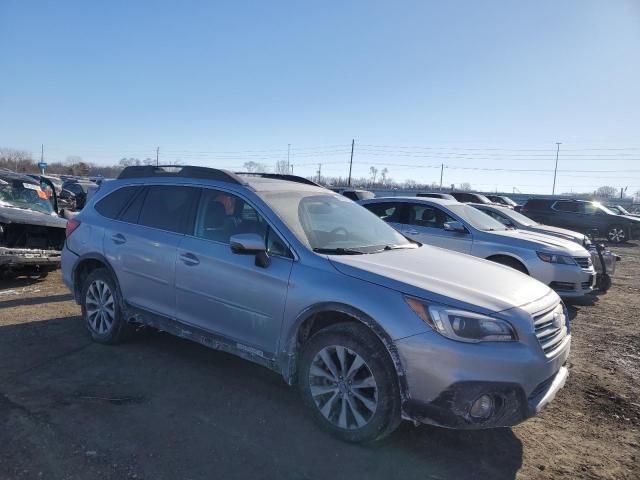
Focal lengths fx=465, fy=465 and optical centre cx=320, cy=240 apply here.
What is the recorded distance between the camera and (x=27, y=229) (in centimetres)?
742

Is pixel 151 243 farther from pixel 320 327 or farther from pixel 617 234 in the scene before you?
pixel 617 234

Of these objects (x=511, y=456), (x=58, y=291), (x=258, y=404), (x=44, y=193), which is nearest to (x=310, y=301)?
(x=258, y=404)

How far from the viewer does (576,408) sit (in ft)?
12.9

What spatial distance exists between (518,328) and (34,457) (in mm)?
3094

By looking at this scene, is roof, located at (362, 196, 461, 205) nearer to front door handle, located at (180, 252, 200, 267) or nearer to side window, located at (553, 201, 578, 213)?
front door handle, located at (180, 252, 200, 267)

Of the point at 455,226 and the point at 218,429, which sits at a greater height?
the point at 455,226

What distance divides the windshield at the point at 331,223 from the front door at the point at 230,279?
204 millimetres

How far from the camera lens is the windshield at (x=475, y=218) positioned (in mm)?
8062

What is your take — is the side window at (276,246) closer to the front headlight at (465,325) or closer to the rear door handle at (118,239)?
the front headlight at (465,325)

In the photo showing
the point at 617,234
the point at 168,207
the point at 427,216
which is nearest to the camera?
the point at 168,207

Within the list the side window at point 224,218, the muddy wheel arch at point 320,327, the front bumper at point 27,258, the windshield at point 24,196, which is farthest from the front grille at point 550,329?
the windshield at point 24,196

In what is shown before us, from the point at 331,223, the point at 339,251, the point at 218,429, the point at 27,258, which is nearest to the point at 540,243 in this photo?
the point at 331,223

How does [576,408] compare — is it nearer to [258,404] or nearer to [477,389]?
[477,389]

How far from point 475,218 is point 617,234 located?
16.1 metres
